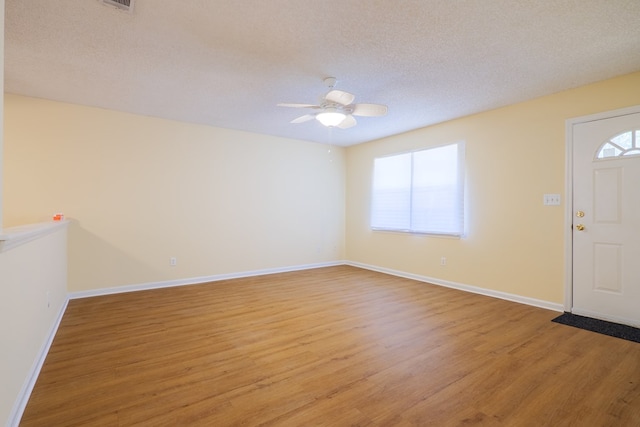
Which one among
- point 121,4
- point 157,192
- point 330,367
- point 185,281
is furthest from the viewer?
point 185,281

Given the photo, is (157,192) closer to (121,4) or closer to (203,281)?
(203,281)

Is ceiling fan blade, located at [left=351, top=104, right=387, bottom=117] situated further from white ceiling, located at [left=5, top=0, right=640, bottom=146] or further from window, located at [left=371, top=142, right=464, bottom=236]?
window, located at [left=371, top=142, right=464, bottom=236]

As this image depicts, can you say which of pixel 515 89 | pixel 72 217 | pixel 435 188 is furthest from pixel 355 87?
pixel 72 217

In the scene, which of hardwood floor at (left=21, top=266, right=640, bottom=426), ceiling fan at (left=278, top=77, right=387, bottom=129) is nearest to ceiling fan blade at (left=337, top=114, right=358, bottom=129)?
ceiling fan at (left=278, top=77, right=387, bottom=129)

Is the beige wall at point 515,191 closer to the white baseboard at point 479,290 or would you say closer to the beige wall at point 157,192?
the white baseboard at point 479,290

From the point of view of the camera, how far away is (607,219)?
3070mm

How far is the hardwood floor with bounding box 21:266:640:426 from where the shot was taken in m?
1.66

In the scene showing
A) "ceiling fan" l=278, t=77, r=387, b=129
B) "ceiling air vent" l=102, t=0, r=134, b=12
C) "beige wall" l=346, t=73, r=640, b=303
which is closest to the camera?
"ceiling air vent" l=102, t=0, r=134, b=12

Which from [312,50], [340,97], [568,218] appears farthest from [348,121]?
[568,218]

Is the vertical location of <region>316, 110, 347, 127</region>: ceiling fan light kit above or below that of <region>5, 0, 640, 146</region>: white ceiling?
below

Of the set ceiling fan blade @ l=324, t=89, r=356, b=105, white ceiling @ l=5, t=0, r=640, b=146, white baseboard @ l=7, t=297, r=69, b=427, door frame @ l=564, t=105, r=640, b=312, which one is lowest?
white baseboard @ l=7, t=297, r=69, b=427

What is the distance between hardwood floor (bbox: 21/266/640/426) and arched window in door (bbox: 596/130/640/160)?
1.80 m

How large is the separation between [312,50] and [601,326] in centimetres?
380

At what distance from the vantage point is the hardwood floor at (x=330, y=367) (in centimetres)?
166
